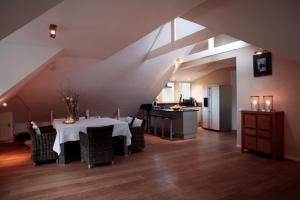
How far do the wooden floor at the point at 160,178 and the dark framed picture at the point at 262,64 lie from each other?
1980mm

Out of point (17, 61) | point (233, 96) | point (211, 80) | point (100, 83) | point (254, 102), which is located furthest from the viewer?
point (211, 80)

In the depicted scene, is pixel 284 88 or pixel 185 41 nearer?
pixel 284 88

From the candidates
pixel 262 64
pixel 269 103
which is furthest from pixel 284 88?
pixel 262 64

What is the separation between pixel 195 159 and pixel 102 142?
2052mm

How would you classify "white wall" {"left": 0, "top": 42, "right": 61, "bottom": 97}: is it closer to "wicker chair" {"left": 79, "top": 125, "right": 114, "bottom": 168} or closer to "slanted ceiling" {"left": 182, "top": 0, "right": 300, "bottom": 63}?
"wicker chair" {"left": 79, "top": 125, "right": 114, "bottom": 168}

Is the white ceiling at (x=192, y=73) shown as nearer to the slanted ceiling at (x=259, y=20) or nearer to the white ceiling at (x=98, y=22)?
the white ceiling at (x=98, y=22)

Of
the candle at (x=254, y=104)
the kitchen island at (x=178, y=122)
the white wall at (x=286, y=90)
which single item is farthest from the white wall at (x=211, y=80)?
the candle at (x=254, y=104)

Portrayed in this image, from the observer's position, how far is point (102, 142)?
14.3 ft

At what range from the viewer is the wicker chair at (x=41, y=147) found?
448 cm

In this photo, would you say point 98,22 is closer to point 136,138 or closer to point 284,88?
point 136,138

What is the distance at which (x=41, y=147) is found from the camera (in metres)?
4.57

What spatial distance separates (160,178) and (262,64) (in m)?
3.62

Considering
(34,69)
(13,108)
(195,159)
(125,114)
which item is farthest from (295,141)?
(13,108)

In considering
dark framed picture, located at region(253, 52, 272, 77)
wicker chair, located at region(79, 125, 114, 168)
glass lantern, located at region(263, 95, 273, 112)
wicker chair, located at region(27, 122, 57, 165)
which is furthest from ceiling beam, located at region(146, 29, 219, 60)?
wicker chair, located at region(27, 122, 57, 165)
